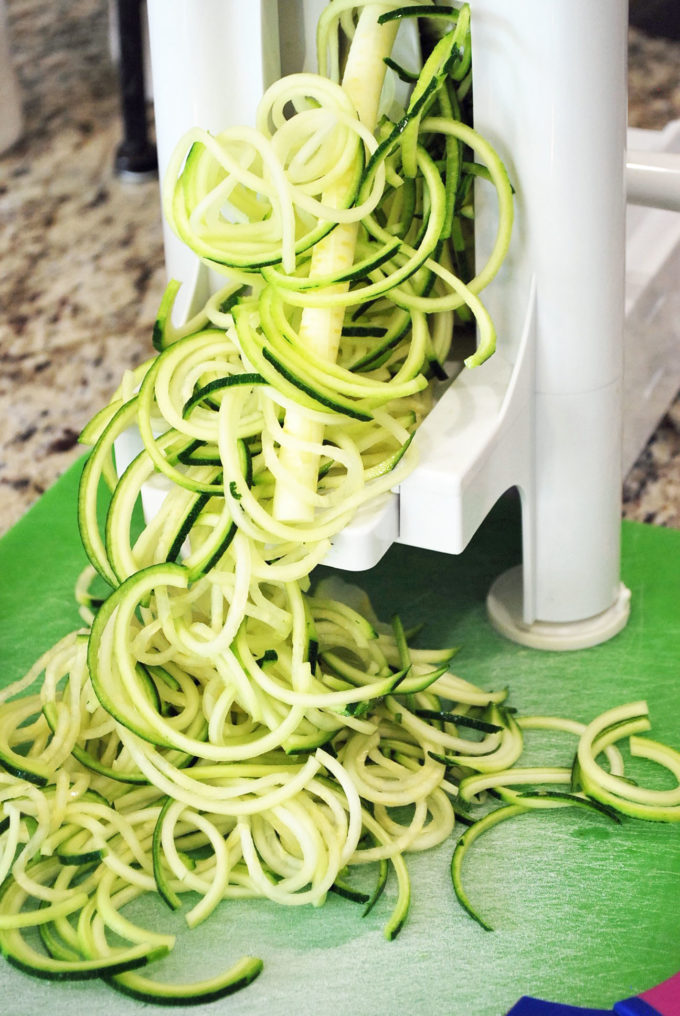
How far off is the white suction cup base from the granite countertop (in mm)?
213

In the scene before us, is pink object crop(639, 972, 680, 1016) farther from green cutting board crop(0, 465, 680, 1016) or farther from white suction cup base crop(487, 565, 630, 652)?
white suction cup base crop(487, 565, 630, 652)

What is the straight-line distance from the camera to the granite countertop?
1.61m

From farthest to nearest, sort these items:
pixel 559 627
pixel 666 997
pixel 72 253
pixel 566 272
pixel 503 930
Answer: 1. pixel 72 253
2. pixel 559 627
3. pixel 566 272
4. pixel 503 930
5. pixel 666 997

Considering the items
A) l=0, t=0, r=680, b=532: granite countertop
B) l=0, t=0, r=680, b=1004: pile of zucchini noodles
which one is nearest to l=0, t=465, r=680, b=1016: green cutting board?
l=0, t=0, r=680, b=1004: pile of zucchini noodles

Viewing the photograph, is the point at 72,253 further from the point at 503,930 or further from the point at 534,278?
the point at 503,930

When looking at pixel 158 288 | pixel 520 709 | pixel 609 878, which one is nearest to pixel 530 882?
pixel 609 878

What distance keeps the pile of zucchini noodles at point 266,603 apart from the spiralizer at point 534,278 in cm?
3

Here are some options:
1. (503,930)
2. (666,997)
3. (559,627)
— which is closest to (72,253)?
(559,627)

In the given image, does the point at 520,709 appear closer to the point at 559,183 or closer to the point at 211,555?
the point at 211,555

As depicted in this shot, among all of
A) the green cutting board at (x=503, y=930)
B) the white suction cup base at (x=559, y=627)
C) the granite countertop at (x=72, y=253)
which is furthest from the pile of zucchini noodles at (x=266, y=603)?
the granite countertop at (x=72, y=253)

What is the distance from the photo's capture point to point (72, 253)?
6.75 ft

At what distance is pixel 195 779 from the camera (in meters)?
1.06

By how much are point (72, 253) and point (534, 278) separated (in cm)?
113

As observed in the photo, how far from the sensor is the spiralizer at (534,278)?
1.02m
